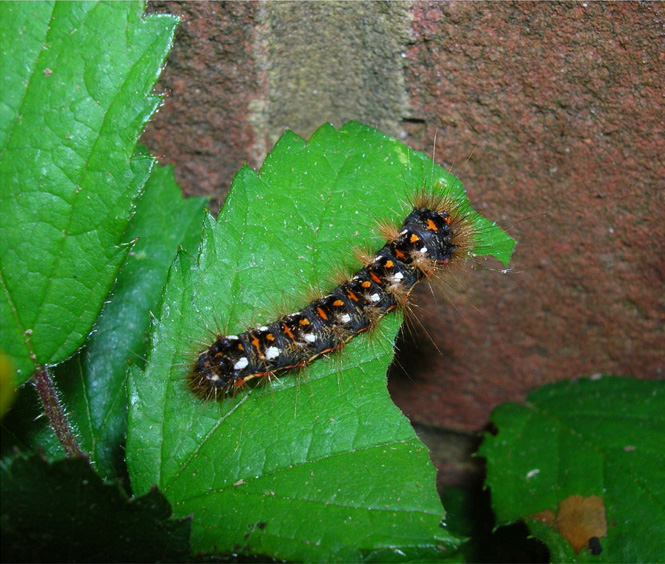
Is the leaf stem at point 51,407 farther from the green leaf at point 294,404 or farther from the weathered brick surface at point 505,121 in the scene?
the weathered brick surface at point 505,121

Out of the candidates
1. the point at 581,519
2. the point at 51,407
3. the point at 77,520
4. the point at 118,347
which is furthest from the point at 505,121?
the point at 77,520

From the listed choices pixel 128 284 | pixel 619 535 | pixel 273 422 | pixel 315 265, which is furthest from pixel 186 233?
pixel 619 535

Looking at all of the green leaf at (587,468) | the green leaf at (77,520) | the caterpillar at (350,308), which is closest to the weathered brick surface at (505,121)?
the green leaf at (587,468)

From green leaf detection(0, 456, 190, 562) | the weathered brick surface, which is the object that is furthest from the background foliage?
the weathered brick surface

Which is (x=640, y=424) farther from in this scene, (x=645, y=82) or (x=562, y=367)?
(x=645, y=82)

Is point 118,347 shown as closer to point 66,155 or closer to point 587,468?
point 66,155
